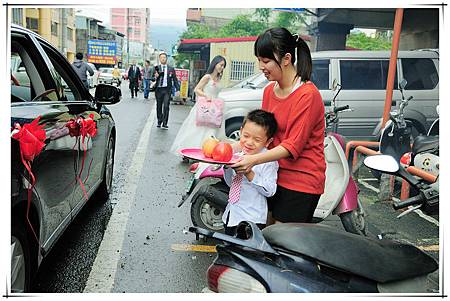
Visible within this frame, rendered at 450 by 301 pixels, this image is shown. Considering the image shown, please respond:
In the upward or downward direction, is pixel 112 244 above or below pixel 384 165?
below

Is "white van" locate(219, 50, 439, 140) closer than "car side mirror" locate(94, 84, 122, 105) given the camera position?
No

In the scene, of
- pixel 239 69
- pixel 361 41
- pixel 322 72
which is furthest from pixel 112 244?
pixel 361 41

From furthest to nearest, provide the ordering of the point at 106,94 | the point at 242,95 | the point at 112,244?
the point at 242,95 → the point at 106,94 → the point at 112,244

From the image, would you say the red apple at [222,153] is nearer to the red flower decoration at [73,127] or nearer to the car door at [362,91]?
the red flower decoration at [73,127]

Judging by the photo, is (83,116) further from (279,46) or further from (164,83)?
(164,83)

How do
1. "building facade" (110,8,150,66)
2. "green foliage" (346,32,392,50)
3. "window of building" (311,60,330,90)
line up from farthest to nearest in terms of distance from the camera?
"green foliage" (346,32,392,50), "window of building" (311,60,330,90), "building facade" (110,8,150,66)

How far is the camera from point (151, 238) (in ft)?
13.1

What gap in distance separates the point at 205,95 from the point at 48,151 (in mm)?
3984

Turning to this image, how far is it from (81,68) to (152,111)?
3.01 m

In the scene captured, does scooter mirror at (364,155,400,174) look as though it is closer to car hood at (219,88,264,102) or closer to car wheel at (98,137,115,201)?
car wheel at (98,137,115,201)

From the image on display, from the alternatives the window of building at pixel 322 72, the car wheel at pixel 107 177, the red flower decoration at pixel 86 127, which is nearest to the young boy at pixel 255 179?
the red flower decoration at pixel 86 127

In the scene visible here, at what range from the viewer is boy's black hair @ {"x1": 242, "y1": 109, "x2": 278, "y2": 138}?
2387mm

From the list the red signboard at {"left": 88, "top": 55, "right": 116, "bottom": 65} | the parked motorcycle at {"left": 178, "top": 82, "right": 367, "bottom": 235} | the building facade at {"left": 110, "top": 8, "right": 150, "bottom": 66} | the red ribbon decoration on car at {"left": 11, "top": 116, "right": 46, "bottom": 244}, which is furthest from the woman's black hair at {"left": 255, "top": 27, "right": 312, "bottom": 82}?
the red signboard at {"left": 88, "top": 55, "right": 116, "bottom": 65}
